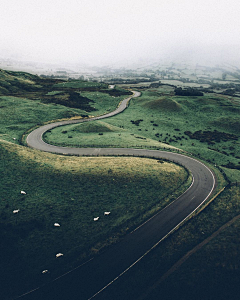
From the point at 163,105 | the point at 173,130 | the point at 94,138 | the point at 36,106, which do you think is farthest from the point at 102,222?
the point at 163,105

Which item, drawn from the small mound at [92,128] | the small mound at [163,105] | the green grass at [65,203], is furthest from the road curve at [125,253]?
the small mound at [163,105]

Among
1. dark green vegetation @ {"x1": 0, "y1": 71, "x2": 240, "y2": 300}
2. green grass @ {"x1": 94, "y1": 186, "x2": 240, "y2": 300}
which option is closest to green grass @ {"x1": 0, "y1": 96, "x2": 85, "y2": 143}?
dark green vegetation @ {"x1": 0, "y1": 71, "x2": 240, "y2": 300}

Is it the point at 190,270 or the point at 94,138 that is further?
the point at 94,138

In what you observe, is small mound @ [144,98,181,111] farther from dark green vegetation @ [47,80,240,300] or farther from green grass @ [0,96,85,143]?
dark green vegetation @ [47,80,240,300]

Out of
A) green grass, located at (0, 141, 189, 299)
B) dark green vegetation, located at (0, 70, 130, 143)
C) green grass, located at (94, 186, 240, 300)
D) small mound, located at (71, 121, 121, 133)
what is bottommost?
green grass, located at (94, 186, 240, 300)

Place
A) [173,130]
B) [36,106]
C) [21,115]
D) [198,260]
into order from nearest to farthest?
[198,260] < [21,115] < [173,130] < [36,106]

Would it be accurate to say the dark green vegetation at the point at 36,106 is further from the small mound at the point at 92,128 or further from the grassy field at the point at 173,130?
the small mound at the point at 92,128

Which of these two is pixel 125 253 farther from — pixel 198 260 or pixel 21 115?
pixel 21 115
